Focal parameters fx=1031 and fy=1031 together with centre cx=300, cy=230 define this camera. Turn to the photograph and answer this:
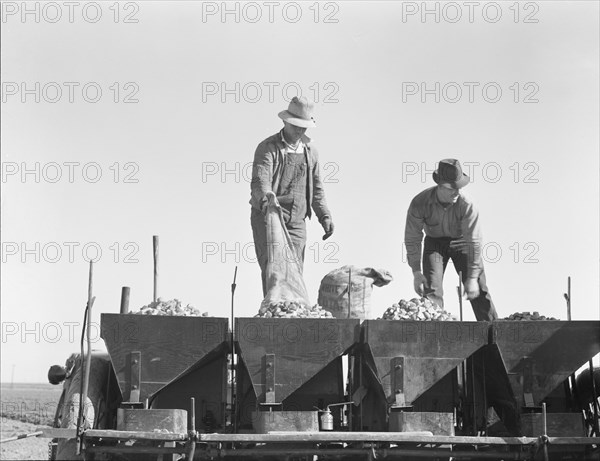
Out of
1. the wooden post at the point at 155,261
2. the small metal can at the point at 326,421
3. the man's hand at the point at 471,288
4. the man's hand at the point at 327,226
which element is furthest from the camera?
the man's hand at the point at 327,226

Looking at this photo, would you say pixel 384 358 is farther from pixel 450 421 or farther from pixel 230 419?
pixel 230 419

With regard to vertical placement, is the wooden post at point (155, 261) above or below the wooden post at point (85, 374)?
above

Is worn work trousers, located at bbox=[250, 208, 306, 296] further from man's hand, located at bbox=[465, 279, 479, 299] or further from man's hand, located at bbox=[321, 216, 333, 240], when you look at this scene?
man's hand, located at bbox=[465, 279, 479, 299]

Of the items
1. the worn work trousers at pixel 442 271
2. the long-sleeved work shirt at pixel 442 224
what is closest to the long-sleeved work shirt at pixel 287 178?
the long-sleeved work shirt at pixel 442 224

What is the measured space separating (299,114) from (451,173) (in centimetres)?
187

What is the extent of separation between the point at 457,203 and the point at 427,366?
359cm

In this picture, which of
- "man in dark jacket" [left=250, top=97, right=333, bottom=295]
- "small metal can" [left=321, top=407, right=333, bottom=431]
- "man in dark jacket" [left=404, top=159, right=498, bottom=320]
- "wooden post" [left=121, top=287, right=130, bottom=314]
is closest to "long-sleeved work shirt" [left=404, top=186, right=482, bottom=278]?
"man in dark jacket" [left=404, top=159, right=498, bottom=320]

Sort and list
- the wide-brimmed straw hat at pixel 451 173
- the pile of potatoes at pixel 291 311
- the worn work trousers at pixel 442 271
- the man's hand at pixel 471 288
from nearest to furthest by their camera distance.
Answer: the pile of potatoes at pixel 291 311, the wide-brimmed straw hat at pixel 451 173, the man's hand at pixel 471 288, the worn work trousers at pixel 442 271

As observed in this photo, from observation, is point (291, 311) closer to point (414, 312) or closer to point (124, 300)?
point (414, 312)

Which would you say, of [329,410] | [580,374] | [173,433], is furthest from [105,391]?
[580,374]

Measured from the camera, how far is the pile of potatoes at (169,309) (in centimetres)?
881

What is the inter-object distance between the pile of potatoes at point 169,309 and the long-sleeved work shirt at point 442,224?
368cm

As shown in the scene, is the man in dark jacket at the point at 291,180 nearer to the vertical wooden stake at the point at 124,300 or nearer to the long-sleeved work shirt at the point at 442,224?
the long-sleeved work shirt at the point at 442,224

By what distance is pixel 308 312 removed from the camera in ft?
29.5
